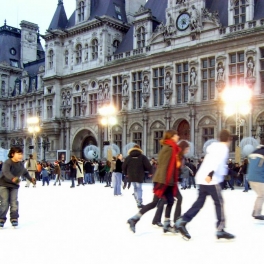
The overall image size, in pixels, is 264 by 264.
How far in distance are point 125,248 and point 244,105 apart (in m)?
22.1

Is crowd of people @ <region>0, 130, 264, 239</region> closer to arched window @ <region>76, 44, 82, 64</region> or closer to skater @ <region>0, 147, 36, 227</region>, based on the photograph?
skater @ <region>0, 147, 36, 227</region>

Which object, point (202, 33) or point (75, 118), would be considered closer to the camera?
point (202, 33)

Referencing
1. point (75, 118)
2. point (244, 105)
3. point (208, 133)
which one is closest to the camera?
point (244, 105)

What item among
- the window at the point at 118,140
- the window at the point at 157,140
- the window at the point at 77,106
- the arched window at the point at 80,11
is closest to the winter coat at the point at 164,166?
the window at the point at 157,140

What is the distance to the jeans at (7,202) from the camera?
31.5 feet

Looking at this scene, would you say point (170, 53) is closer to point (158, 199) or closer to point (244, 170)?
point (244, 170)

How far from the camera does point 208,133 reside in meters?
31.2

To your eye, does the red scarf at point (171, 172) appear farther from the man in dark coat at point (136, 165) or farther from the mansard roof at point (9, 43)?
the mansard roof at point (9, 43)

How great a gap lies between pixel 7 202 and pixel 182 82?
24624mm

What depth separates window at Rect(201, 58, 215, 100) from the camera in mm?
31281

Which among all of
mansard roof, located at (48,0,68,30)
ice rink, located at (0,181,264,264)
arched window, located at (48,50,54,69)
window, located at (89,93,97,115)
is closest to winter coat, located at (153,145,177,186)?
ice rink, located at (0,181,264,264)

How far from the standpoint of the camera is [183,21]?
33.2 meters

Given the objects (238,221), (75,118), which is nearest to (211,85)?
(75,118)

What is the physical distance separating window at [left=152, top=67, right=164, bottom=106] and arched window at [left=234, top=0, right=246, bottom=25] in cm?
687
